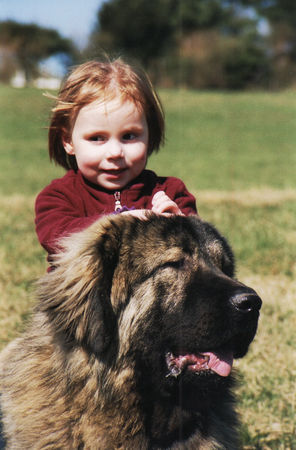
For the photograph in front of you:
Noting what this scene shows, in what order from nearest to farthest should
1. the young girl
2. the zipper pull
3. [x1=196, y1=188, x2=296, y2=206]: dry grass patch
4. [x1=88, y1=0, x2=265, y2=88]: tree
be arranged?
the young girl → the zipper pull → [x1=196, y1=188, x2=296, y2=206]: dry grass patch → [x1=88, y1=0, x2=265, y2=88]: tree

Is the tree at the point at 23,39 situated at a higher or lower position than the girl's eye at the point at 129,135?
lower

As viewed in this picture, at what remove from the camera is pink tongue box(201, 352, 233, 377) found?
2.76 m

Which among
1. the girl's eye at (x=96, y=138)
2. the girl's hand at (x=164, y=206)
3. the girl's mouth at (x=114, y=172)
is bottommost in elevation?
the girl's hand at (x=164, y=206)

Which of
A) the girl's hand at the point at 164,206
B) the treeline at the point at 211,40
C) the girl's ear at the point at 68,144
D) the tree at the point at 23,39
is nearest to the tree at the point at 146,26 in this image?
the treeline at the point at 211,40

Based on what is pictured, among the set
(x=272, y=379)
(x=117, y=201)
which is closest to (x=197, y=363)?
(x=117, y=201)

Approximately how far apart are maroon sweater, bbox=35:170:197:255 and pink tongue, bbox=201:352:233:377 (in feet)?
3.03

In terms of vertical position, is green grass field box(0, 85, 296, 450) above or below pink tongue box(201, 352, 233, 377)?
below

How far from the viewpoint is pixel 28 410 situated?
292cm

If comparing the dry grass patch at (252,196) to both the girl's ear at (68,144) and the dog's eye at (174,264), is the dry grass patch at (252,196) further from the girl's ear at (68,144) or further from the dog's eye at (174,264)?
the dog's eye at (174,264)

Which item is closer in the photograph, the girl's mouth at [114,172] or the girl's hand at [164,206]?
the girl's hand at [164,206]

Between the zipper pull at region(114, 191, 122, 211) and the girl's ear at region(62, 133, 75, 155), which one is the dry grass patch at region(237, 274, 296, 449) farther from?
the girl's ear at region(62, 133, 75, 155)

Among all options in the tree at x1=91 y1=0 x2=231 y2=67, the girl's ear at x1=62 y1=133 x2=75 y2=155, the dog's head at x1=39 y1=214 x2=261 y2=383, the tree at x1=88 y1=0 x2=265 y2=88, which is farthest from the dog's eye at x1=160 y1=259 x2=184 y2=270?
the tree at x1=91 y1=0 x2=231 y2=67

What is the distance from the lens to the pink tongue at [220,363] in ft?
9.06

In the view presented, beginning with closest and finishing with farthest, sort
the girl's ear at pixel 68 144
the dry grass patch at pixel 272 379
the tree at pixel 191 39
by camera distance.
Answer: the girl's ear at pixel 68 144 → the dry grass patch at pixel 272 379 → the tree at pixel 191 39
